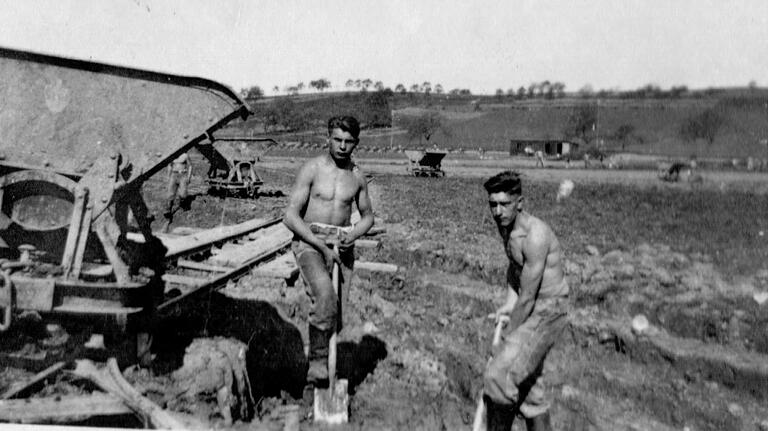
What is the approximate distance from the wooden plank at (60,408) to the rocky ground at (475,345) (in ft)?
1.18

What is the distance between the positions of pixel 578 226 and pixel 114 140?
34.0 feet

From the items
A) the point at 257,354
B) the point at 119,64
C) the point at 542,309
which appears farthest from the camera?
the point at 257,354

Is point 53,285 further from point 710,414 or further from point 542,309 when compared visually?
point 710,414

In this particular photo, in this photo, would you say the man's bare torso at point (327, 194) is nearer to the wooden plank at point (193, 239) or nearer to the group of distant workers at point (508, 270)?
the group of distant workers at point (508, 270)

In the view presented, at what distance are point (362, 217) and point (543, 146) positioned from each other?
53.6 metres

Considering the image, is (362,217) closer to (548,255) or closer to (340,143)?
(340,143)

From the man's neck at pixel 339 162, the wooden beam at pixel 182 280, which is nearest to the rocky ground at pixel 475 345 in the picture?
the wooden beam at pixel 182 280

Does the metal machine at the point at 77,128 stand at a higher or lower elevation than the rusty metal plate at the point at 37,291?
higher

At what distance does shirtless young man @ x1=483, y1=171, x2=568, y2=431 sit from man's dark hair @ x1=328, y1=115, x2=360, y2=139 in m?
1.19

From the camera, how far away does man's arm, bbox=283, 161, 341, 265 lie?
12.2 ft

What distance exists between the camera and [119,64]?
3793 mm

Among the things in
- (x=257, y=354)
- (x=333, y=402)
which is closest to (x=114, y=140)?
(x=257, y=354)

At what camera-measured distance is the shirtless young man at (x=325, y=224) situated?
358 centimetres

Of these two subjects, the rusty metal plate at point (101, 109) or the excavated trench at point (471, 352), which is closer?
the rusty metal plate at point (101, 109)
